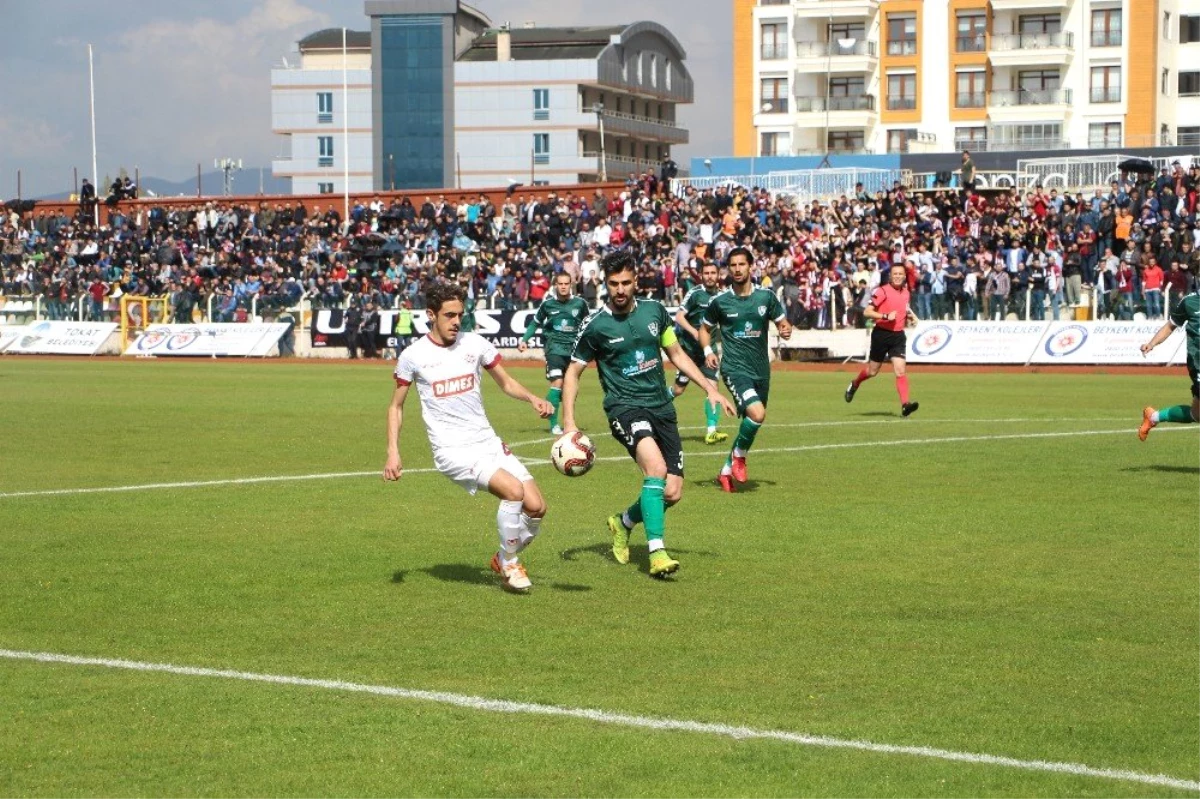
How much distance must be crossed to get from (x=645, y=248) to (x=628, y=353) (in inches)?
1436

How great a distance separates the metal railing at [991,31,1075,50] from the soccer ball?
77.4 meters

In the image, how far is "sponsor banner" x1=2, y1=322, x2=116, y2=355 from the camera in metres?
53.3

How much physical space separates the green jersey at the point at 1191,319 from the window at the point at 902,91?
72779mm

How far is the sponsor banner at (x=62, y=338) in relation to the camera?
53344mm

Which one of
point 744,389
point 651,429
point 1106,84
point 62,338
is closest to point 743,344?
point 744,389

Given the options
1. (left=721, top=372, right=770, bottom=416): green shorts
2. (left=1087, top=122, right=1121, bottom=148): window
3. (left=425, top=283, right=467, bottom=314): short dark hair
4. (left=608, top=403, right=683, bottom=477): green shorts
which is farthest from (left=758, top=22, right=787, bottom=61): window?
(left=425, top=283, right=467, bottom=314): short dark hair

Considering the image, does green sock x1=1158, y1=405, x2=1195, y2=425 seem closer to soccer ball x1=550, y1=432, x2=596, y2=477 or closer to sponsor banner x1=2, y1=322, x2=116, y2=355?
soccer ball x1=550, y1=432, x2=596, y2=477

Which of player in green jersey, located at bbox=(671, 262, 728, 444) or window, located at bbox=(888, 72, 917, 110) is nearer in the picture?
player in green jersey, located at bbox=(671, 262, 728, 444)

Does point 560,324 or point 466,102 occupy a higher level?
point 466,102

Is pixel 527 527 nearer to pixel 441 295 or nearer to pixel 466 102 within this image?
pixel 441 295

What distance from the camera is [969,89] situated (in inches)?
3366

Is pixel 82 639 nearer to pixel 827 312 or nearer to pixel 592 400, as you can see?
pixel 592 400

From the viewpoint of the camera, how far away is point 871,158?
250ft

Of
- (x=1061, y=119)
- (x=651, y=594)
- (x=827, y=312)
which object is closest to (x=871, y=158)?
(x=1061, y=119)
